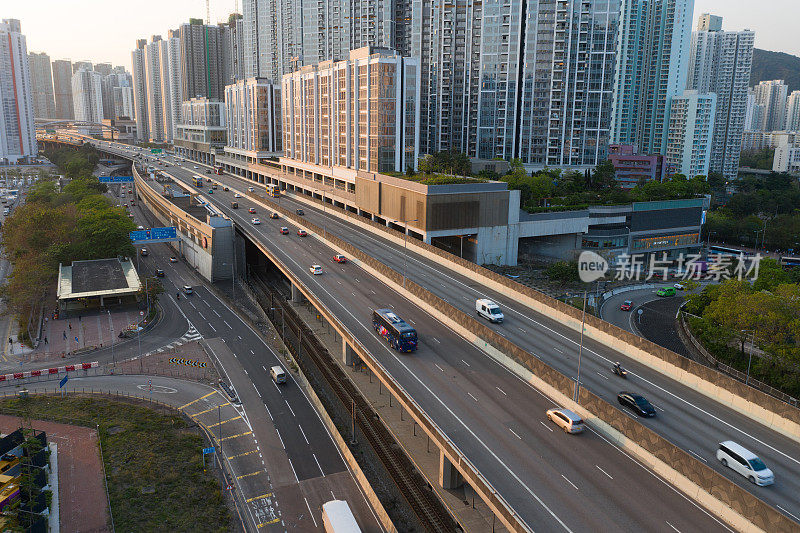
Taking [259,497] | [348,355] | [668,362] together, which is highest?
[668,362]

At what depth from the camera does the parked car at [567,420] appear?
105 ft

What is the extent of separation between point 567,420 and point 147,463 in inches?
1176

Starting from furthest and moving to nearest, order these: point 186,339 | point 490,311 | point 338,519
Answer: point 186,339
point 490,311
point 338,519

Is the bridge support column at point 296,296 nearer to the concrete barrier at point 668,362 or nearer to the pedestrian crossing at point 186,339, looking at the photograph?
the pedestrian crossing at point 186,339

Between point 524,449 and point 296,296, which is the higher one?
point 524,449

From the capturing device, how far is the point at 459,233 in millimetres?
85562

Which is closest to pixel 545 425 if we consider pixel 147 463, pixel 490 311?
pixel 490 311

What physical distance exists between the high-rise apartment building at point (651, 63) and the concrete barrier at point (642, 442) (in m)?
178

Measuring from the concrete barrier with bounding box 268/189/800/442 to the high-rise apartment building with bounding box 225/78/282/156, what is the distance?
12353cm

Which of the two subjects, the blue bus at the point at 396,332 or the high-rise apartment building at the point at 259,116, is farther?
the high-rise apartment building at the point at 259,116

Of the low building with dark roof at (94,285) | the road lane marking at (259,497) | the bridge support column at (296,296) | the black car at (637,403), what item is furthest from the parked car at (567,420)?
the low building with dark roof at (94,285)

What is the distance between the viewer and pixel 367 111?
4107 inches

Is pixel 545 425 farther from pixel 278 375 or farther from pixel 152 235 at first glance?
pixel 152 235

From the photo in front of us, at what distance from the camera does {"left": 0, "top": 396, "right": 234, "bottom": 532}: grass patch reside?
3453 centimetres
